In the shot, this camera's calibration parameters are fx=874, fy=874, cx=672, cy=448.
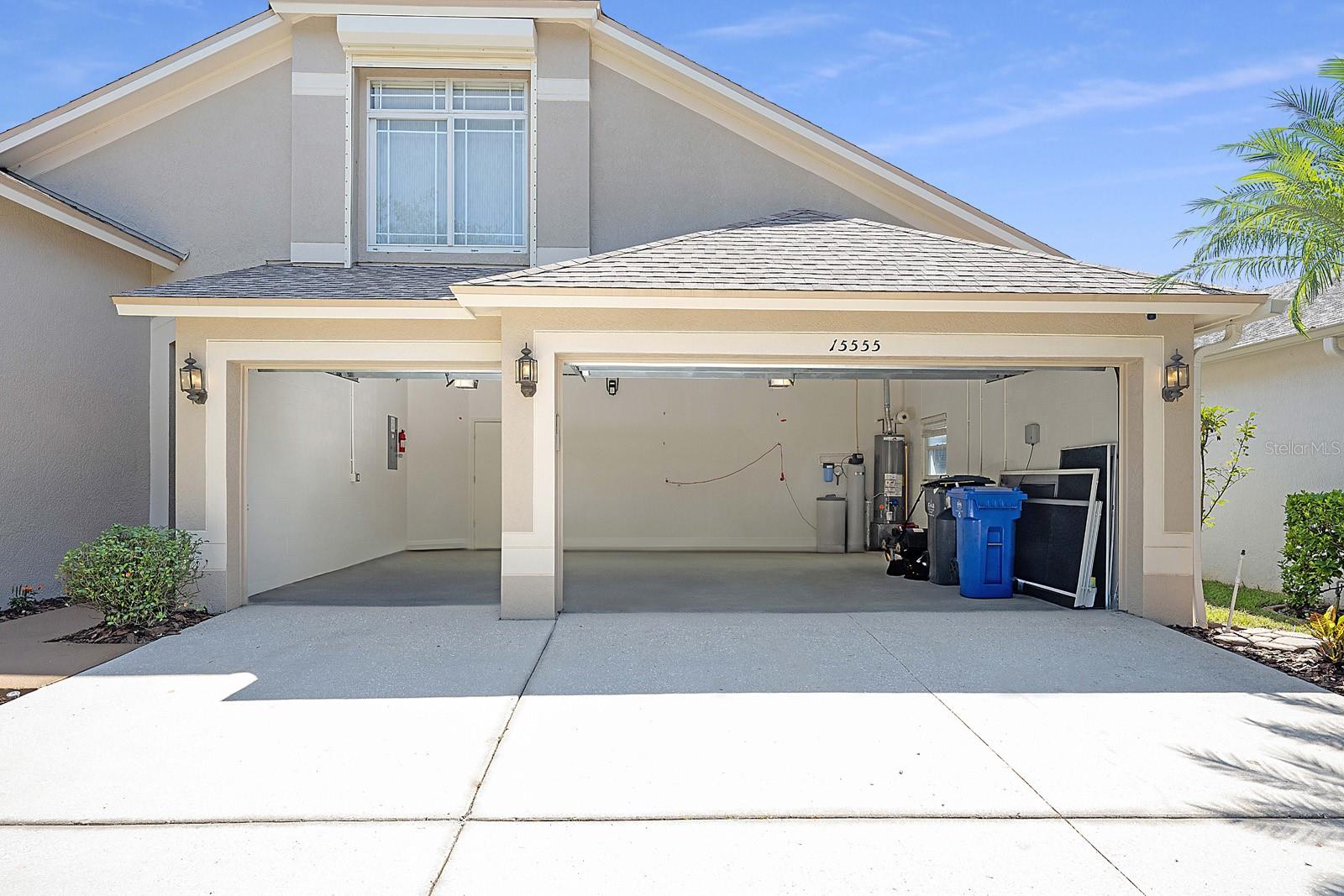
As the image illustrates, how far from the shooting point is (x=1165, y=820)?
3.74m

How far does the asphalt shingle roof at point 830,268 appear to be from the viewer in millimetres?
7590

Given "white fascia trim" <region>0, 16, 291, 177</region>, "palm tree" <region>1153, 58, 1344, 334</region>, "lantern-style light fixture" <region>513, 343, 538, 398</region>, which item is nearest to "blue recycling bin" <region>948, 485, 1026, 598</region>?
"palm tree" <region>1153, 58, 1344, 334</region>

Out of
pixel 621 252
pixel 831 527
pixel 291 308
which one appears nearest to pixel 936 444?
pixel 831 527

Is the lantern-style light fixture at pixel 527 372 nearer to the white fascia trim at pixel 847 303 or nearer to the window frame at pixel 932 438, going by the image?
the white fascia trim at pixel 847 303

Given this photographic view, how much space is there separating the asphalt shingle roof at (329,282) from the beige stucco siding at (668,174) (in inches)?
66.0

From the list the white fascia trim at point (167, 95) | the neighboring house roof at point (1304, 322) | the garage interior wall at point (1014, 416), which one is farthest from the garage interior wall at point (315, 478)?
the neighboring house roof at point (1304, 322)

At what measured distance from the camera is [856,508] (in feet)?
Result: 50.8

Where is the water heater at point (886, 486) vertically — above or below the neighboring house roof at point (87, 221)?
below

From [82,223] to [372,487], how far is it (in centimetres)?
552

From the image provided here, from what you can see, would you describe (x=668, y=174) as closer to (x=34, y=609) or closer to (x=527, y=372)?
(x=527, y=372)

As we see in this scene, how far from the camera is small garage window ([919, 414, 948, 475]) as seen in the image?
13.4 metres

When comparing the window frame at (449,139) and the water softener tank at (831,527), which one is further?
the water softener tank at (831,527)

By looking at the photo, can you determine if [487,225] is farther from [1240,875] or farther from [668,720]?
[1240,875]

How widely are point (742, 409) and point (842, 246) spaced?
282 inches
